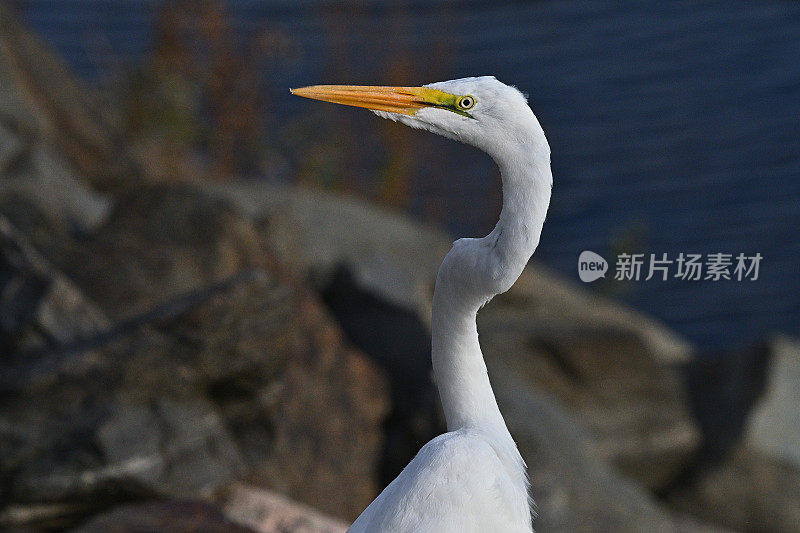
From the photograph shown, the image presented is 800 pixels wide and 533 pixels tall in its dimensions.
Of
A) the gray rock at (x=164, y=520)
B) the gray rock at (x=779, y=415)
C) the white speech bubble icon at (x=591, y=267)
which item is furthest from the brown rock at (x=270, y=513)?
the gray rock at (x=779, y=415)

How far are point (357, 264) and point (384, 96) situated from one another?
4.08 m

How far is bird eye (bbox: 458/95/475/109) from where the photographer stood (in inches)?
81.4

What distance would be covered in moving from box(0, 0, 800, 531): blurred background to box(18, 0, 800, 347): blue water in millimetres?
32

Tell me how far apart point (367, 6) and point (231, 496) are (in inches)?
332

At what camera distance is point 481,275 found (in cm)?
213

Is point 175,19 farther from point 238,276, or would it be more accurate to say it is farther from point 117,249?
point 238,276

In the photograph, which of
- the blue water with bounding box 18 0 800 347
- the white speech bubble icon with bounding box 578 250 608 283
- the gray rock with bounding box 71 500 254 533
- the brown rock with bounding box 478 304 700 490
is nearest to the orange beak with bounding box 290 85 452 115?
the white speech bubble icon with bounding box 578 250 608 283

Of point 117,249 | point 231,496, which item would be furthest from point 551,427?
point 117,249

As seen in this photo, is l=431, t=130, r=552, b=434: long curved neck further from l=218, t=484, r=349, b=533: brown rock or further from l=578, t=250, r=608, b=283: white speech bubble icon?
l=218, t=484, r=349, b=533: brown rock

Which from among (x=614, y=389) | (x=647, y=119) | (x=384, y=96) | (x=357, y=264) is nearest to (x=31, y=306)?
(x=384, y=96)

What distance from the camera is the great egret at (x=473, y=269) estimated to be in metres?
2.03

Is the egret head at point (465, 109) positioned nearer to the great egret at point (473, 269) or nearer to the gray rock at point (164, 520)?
the great egret at point (473, 269)

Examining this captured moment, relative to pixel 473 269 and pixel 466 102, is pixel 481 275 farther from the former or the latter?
pixel 466 102

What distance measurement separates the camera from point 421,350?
16.9ft
